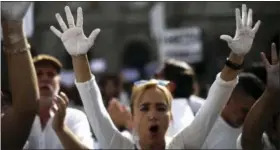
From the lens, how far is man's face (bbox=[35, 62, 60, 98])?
391 cm

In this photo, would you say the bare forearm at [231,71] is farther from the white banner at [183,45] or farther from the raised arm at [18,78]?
the white banner at [183,45]

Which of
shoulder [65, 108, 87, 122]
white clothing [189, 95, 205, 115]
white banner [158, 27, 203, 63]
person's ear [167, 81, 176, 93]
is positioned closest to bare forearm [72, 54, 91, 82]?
shoulder [65, 108, 87, 122]

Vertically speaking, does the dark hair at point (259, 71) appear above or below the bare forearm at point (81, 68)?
below

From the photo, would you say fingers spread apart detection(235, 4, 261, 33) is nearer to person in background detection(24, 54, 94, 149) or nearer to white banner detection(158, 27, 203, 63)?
person in background detection(24, 54, 94, 149)

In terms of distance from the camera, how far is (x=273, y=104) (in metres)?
2.94

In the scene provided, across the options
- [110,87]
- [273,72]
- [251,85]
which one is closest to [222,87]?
[273,72]

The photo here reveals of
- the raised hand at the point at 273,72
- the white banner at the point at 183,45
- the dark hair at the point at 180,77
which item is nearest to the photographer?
the raised hand at the point at 273,72

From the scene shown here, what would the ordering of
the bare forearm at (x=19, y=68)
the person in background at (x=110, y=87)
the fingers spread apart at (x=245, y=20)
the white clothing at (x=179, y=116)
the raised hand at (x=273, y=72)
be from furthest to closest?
the person in background at (x=110, y=87) < the white clothing at (x=179, y=116) < the fingers spread apart at (x=245, y=20) < the raised hand at (x=273, y=72) < the bare forearm at (x=19, y=68)

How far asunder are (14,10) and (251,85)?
1694 mm

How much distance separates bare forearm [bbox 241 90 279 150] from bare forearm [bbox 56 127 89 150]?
81 centimetres

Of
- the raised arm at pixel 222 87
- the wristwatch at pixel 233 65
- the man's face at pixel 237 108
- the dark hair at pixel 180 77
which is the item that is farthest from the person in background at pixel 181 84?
the wristwatch at pixel 233 65

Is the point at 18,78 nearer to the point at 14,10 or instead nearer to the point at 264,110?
the point at 14,10

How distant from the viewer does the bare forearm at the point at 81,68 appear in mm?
3102

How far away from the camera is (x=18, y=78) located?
243 centimetres
